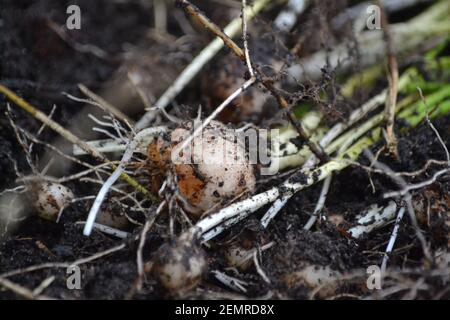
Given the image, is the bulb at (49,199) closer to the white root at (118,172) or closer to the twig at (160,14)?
the white root at (118,172)

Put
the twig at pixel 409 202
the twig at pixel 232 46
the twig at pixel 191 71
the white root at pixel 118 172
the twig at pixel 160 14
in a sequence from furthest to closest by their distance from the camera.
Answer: the twig at pixel 160 14
the twig at pixel 191 71
the twig at pixel 232 46
the white root at pixel 118 172
the twig at pixel 409 202

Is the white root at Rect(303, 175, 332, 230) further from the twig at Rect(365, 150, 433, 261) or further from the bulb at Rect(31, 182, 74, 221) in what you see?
the bulb at Rect(31, 182, 74, 221)

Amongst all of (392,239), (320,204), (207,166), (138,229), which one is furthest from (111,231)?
(392,239)

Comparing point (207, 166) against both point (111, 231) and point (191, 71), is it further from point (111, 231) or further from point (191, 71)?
point (191, 71)

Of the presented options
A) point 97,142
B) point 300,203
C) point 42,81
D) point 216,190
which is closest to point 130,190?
point 97,142

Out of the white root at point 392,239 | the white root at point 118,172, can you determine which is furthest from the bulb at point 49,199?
the white root at point 392,239

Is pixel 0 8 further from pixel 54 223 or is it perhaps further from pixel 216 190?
pixel 216 190

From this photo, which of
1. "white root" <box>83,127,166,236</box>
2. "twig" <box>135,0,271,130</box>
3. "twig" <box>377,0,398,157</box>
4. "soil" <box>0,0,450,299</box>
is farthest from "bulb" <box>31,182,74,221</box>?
"twig" <box>377,0,398,157</box>
